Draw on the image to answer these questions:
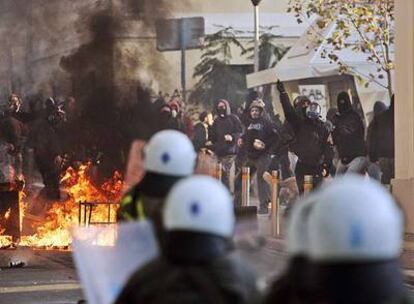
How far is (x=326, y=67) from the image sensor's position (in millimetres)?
19656

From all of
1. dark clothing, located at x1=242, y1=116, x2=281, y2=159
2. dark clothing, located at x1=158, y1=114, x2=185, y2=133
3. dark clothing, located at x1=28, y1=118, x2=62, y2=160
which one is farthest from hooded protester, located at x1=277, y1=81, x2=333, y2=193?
dark clothing, located at x1=28, y1=118, x2=62, y2=160

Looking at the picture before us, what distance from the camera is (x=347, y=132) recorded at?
1961cm

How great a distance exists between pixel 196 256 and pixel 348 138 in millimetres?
17065

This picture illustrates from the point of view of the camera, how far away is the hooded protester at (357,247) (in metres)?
2.32

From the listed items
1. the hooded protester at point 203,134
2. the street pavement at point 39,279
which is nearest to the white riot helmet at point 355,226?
the street pavement at point 39,279

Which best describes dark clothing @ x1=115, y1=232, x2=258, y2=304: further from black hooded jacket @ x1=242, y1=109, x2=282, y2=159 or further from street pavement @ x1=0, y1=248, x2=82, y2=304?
black hooded jacket @ x1=242, y1=109, x2=282, y2=159

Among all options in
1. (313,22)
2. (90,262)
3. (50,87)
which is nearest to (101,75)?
(50,87)

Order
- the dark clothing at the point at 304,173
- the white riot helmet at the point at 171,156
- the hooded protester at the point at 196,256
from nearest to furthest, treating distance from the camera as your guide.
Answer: the hooded protester at the point at 196,256 → the white riot helmet at the point at 171,156 → the dark clothing at the point at 304,173

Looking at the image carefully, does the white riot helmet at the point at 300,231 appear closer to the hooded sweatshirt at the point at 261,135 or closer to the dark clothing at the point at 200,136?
the dark clothing at the point at 200,136

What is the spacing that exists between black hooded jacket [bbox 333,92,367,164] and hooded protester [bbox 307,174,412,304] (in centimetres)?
1727

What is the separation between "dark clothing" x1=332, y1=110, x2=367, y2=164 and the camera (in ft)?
64.1

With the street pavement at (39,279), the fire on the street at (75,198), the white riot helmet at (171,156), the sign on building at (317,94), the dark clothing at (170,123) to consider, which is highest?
the sign on building at (317,94)

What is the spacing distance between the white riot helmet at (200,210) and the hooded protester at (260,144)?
1648 centimetres

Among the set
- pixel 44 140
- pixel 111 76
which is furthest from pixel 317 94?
pixel 44 140
